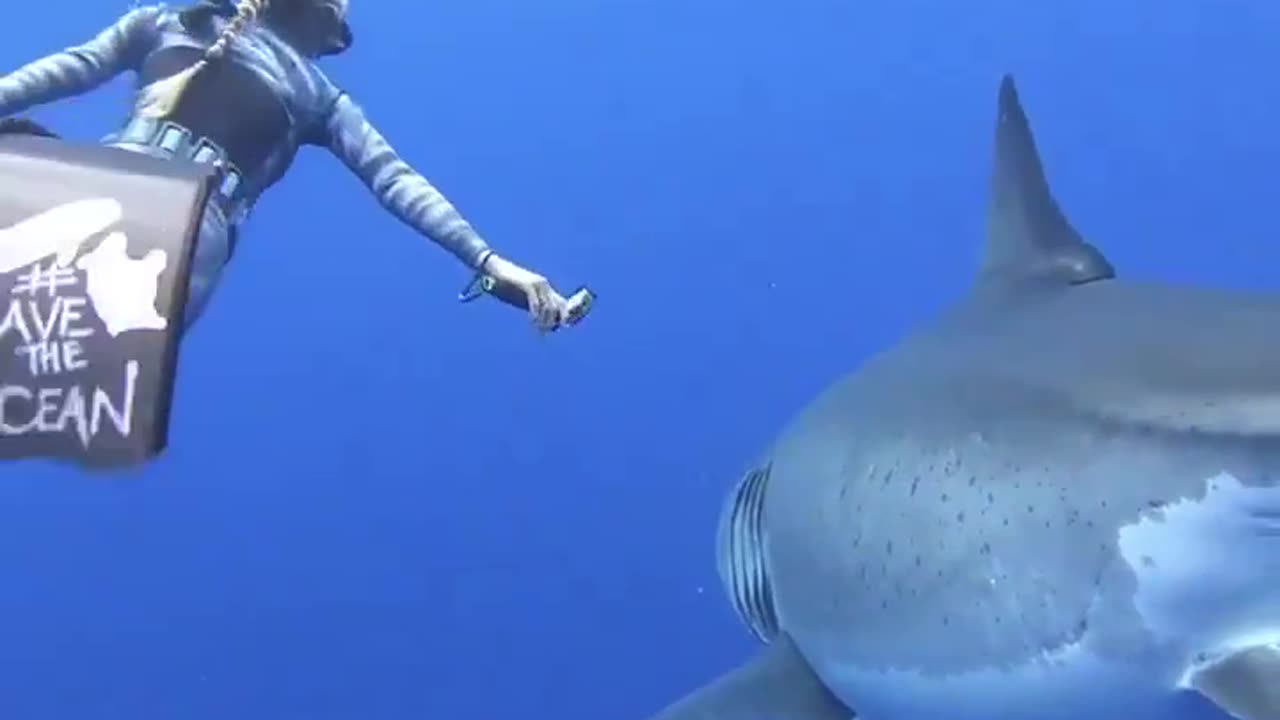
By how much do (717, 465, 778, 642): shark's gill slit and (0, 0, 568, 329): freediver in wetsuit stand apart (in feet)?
1.59

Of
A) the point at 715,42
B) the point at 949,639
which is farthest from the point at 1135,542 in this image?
the point at 715,42

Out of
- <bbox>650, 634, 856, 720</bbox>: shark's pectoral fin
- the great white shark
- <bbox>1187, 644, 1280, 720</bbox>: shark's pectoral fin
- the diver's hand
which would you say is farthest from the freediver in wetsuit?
<bbox>1187, 644, 1280, 720</bbox>: shark's pectoral fin

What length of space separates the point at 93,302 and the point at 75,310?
1 cm

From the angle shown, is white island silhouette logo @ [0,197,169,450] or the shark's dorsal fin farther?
the shark's dorsal fin

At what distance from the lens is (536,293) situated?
1817mm

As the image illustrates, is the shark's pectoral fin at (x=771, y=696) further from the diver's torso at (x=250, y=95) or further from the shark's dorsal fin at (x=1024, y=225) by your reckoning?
the diver's torso at (x=250, y=95)

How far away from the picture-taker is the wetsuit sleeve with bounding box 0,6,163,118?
178cm

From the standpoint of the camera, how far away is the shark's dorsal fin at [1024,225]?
2020 millimetres

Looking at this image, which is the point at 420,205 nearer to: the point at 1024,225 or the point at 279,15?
the point at 279,15

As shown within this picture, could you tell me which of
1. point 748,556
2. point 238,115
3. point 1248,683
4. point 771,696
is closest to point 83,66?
point 238,115

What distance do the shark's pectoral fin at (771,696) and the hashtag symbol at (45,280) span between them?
3.91 feet

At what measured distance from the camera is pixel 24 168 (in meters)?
1.13

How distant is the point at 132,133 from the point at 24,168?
766 mm

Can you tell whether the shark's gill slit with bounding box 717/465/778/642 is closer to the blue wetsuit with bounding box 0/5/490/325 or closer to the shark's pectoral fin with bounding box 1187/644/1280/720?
the blue wetsuit with bounding box 0/5/490/325
